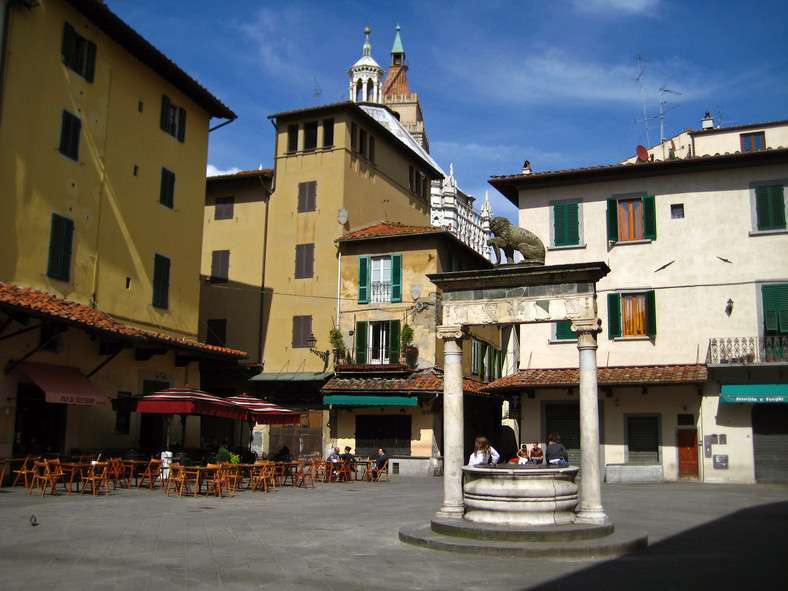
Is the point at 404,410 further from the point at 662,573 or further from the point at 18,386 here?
the point at 662,573

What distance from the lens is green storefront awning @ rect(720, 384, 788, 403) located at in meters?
23.5

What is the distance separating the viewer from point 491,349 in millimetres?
38344

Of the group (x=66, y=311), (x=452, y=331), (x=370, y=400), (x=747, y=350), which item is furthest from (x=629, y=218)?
(x=66, y=311)

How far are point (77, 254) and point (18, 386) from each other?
4.53 m

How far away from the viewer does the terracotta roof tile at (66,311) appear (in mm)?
18953

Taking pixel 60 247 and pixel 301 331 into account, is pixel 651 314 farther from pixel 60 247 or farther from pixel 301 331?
pixel 60 247

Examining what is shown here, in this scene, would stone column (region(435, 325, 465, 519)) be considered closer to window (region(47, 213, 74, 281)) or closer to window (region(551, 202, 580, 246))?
window (region(47, 213, 74, 281))

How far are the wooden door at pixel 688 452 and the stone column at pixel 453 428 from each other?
575 inches

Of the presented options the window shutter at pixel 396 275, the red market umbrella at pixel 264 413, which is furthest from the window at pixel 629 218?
the red market umbrella at pixel 264 413

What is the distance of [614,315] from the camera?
26.4 metres

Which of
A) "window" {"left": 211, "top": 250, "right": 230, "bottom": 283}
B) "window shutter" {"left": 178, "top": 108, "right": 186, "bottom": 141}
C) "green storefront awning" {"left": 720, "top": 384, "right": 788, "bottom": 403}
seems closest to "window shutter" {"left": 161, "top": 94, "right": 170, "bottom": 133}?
"window shutter" {"left": 178, "top": 108, "right": 186, "bottom": 141}

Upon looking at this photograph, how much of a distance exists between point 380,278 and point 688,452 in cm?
1376

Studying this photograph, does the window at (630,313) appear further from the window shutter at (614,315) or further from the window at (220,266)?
the window at (220,266)

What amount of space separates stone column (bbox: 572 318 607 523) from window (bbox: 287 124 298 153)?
2506 cm
